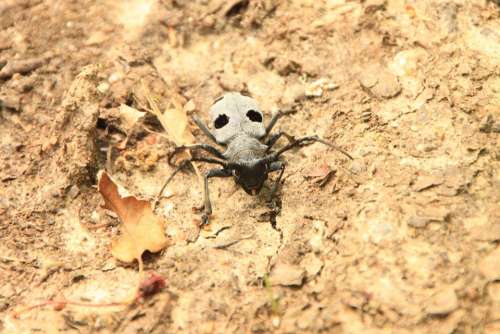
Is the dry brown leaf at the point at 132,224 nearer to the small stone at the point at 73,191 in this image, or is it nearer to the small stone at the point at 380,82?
the small stone at the point at 73,191

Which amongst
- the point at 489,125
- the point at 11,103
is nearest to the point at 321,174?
the point at 489,125

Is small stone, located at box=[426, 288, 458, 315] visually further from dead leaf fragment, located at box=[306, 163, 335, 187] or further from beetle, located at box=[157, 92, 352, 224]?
beetle, located at box=[157, 92, 352, 224]

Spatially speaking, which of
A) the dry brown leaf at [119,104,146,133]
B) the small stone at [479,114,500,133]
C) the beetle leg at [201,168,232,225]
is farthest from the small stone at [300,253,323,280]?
the dry brown leaf at [119,104,146,133]

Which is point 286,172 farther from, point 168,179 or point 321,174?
point 168,179

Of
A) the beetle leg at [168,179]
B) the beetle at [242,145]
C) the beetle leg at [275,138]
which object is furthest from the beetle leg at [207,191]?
the beetle leg at [275,138]

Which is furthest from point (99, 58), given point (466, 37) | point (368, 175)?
point (466, 37)

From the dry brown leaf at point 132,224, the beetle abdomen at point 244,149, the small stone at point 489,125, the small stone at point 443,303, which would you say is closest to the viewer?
the small stone at point 443,303

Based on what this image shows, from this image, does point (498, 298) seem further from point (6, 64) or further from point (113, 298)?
point (6, 64)
